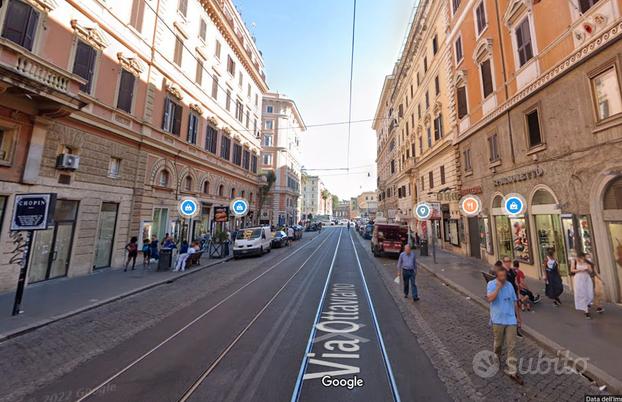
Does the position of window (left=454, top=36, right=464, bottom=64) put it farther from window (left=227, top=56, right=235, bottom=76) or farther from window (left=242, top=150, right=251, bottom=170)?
window (left=242, top=150, right=251, bottom=170)

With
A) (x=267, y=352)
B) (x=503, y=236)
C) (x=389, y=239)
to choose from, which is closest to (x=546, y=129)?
(x=503, y=236)

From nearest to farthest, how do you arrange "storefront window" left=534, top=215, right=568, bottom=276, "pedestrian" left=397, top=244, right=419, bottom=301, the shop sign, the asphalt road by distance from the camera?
the asphalt road
"pedestrian" left=397, top=244, right=419, bottom=301
"storefront window" left=534, top=215, right=568, bottom=276
the shop sign

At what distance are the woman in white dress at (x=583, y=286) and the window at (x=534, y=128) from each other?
5.68 m

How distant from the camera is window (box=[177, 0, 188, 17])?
57.5 ft

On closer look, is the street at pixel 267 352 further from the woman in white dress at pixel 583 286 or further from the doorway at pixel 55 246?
the doorway at pixel 55 246

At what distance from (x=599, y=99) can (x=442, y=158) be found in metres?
12.1

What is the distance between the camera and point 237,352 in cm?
468

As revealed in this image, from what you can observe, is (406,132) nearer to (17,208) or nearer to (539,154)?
(539,154)

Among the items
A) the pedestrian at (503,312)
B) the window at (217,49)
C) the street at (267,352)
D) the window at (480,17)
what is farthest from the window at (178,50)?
the pedestrian at (503,312)

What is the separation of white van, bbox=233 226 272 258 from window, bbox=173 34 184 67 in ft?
43.0

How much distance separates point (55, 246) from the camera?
10.5 metres

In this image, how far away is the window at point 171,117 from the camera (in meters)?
16.6

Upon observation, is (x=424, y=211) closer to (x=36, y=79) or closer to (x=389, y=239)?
(x=389, y=239)

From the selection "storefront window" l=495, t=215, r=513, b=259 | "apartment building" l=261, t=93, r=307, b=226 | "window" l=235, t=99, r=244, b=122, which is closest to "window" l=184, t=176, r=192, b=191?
"window" l=235, t=99, r=244, b=122
